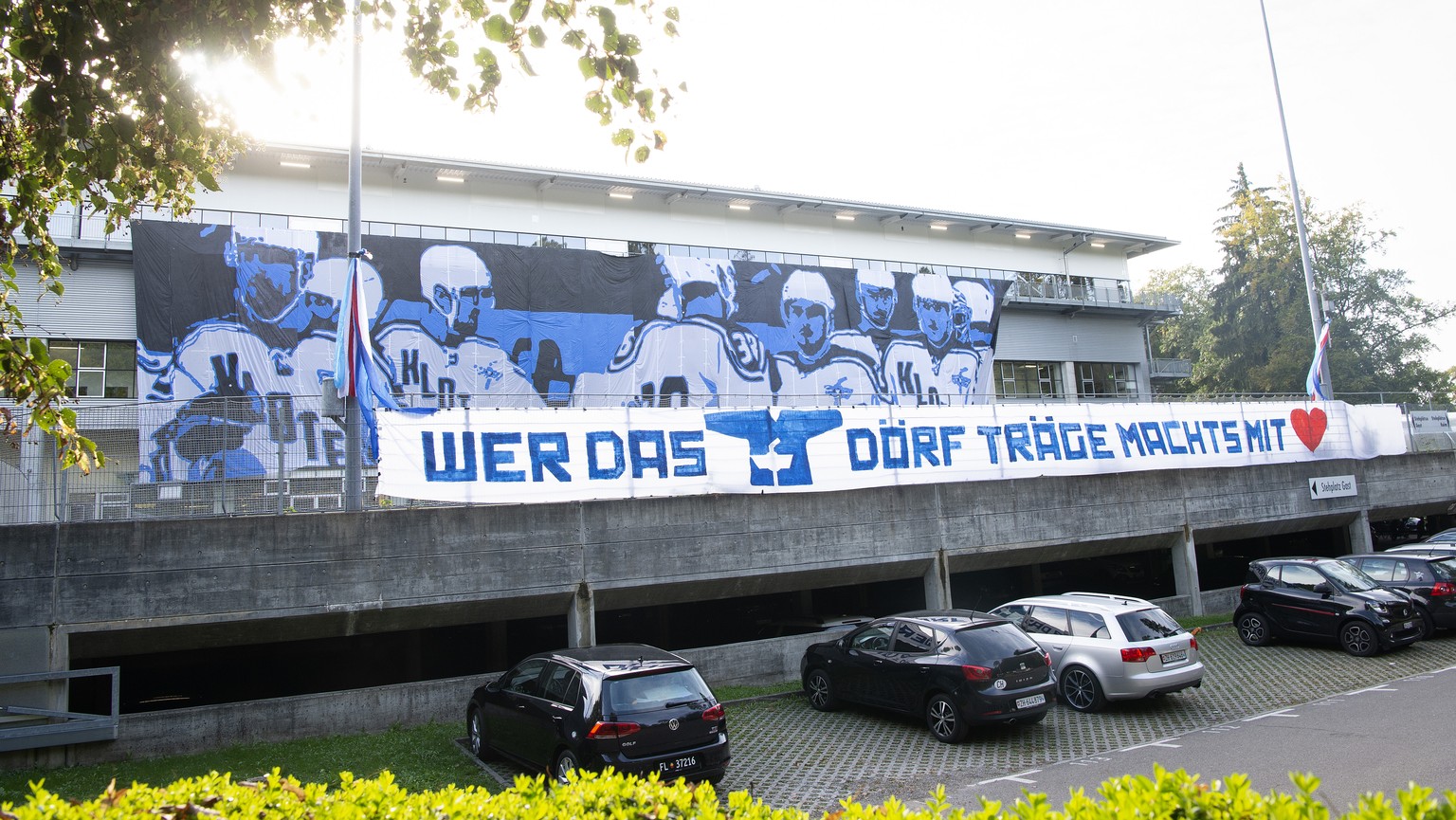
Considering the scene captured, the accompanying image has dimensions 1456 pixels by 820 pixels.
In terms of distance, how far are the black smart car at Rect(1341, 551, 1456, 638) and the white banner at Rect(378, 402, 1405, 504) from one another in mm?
4246

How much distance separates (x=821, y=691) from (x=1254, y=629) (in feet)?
29.6

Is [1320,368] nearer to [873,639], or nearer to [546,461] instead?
[873,639]

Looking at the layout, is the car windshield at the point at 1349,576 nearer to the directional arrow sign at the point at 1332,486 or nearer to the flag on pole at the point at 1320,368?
the directional arrow sign at the point at 1332,486

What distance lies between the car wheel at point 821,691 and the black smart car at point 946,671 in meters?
0.02

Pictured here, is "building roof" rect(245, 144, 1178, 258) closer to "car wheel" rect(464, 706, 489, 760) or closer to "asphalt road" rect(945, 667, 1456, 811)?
"car wheel" rect(464, 706, 489, 760)

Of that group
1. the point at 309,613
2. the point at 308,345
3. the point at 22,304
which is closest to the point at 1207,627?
the point at 309,613

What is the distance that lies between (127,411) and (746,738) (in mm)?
10061

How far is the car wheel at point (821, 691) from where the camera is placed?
42.0 feet

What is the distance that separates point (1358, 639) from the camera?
49.1 ft

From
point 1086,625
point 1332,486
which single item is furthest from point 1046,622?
point 1332,486

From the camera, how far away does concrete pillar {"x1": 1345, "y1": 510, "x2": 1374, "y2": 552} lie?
2341 centimetres

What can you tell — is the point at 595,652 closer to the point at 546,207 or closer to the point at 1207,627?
the point at 1207,627

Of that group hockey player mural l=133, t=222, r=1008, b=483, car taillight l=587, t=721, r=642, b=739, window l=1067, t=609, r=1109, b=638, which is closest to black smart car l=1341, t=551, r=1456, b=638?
window l=1067, t=609, r=1109, b=638

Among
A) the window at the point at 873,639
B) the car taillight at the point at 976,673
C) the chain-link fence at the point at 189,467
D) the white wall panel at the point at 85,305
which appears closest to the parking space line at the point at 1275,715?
the car taillight at the point at 976,673
